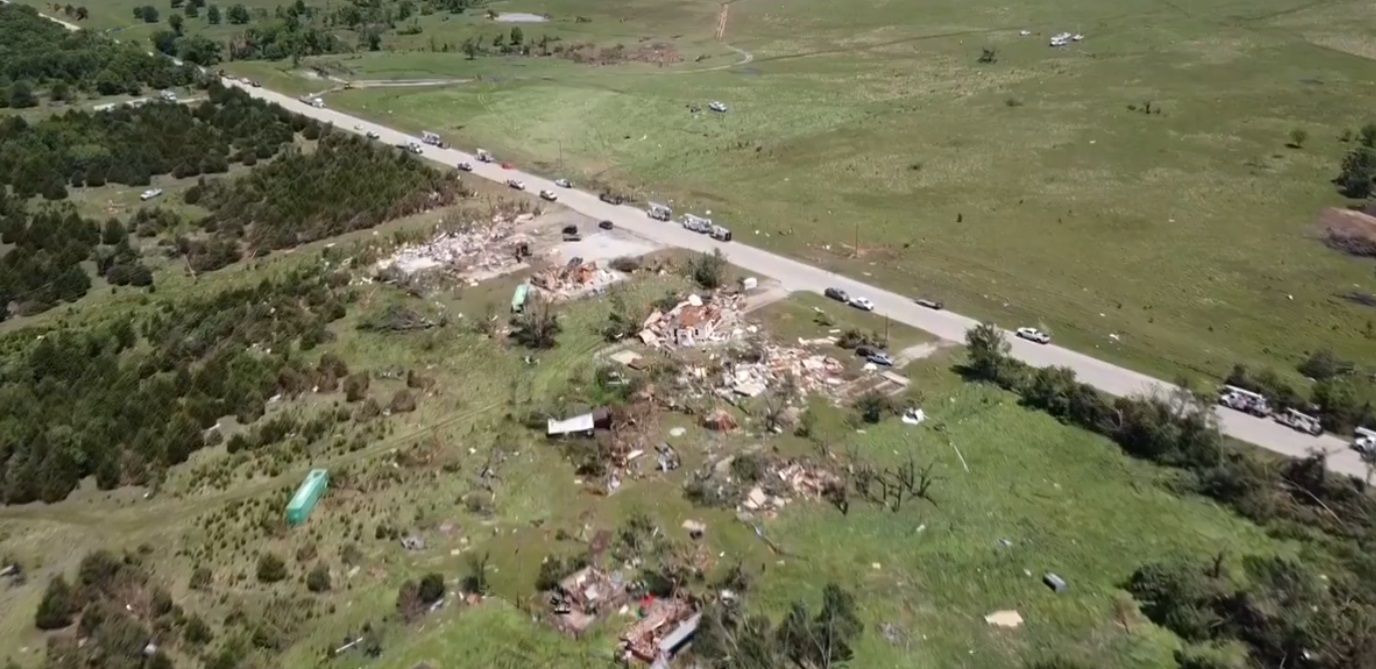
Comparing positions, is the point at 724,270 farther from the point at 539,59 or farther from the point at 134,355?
the point at 539,59

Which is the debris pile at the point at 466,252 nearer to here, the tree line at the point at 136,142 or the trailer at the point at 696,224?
the trailer at the point at 696,224

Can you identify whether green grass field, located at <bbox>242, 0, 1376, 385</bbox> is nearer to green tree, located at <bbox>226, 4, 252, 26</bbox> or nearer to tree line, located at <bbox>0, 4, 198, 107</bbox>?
tree line, located at <bbox>0, 4, 198, 107</bbox>

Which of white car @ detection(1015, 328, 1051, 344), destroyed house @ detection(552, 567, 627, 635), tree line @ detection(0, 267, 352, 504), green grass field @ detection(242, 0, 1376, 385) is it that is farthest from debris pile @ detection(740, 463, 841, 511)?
tree line @ detection(0, 267, 352, 504)

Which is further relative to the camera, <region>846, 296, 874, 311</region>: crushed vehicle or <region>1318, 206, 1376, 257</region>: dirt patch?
<region>1318, 206, 1376, 257</region>: dirt patch

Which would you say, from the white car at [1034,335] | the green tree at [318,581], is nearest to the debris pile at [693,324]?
the white car at [1034,335]

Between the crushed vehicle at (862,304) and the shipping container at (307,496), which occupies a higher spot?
the crushed vehicle at (862,304)

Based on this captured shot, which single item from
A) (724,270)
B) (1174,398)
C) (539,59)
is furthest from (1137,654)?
(539,59)
